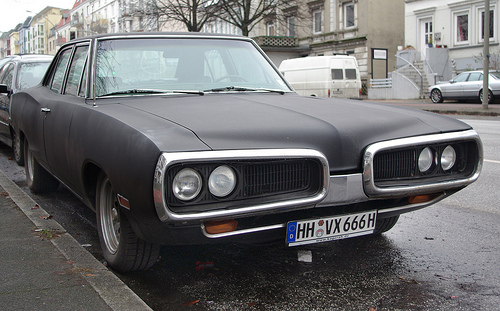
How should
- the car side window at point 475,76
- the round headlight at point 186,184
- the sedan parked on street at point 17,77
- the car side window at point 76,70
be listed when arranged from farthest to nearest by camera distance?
the car side window at point 475,76 < the sedan parked on street at point 17,77 < the car side window at point 76,70 < the round headlight at point 186,184

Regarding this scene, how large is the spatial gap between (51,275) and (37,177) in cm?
285

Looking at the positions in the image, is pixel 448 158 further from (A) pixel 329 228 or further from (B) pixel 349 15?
(B) pixel 349 15

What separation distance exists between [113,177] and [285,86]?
2.14m

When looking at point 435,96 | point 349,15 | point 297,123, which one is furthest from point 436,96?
point 297,123

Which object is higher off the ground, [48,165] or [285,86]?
[285,86]

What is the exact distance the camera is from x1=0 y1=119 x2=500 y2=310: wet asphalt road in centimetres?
314

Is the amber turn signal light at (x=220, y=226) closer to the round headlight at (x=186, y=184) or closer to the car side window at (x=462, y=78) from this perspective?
the round headlight at (x=186, y=184)

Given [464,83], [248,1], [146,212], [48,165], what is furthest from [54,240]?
[248,1]

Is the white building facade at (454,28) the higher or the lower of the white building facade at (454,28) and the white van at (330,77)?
the higher

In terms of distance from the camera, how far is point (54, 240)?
12.9 ft

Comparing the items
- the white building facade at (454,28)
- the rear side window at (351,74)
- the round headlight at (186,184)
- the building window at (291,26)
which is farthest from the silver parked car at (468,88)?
the building window at (291,26)

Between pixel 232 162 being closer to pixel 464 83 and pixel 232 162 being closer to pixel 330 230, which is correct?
pixel 330 230

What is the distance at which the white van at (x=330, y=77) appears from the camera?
26234 millimetres

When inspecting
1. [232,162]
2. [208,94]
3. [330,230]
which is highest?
[208,94]
